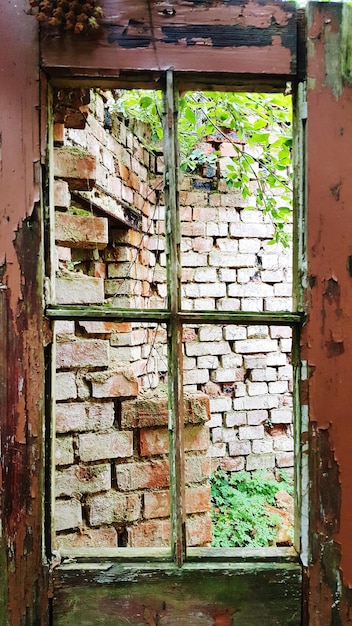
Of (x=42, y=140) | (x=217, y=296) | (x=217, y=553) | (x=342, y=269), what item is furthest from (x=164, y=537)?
(x=217, y=296)

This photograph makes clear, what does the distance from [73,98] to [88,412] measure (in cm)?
99

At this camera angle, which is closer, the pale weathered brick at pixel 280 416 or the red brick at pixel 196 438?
the red brick at pixel 196 438

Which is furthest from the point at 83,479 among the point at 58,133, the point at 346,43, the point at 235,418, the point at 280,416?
the point at 280,416

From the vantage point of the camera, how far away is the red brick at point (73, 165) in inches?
57.4

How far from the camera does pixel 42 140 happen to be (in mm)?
843

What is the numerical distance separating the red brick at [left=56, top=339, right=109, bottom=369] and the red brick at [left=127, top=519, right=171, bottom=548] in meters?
0.55

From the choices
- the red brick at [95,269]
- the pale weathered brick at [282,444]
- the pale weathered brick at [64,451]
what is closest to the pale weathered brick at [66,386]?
the pale weathered brick at [64,451]

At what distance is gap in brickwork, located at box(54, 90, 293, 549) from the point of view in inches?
63.1

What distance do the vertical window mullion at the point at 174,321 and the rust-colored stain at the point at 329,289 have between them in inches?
8.6

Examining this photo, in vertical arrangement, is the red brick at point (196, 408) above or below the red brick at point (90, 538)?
above

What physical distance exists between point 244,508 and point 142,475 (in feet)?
5.14

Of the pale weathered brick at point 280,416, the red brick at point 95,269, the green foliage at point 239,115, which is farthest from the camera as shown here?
the pale weathered brick at point 280,416

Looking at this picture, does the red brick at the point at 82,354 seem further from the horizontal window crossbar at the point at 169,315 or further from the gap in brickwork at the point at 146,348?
the horizontal window crossbar at the point at 169,315

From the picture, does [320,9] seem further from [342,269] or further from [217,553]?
[217,553]
